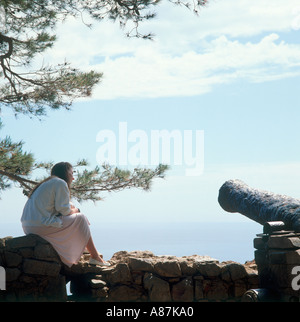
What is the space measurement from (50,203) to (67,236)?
1.54ft

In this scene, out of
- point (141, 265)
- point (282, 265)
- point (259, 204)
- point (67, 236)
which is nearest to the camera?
point (282, 265)

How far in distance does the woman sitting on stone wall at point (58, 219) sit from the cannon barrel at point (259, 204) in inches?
95.5

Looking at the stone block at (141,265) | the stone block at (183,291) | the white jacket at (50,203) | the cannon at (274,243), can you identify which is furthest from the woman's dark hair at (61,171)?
the cannon at (274,243)

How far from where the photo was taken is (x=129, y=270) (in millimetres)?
6500

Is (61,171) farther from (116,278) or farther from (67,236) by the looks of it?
(116,278)

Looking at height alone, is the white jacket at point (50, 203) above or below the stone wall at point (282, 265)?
above

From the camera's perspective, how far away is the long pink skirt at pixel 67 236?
6.26m

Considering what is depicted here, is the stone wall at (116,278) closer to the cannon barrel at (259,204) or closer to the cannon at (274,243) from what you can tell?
the cannon at (274,243)

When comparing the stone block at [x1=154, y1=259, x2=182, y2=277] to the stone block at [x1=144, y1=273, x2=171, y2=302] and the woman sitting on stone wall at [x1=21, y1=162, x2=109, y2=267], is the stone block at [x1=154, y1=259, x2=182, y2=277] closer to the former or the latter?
the stone block at [x1=144, y1=273, x2=171, y2=302]

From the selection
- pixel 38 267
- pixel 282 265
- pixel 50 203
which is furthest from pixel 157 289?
pixel 50 203

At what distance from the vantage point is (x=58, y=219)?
20.4ft

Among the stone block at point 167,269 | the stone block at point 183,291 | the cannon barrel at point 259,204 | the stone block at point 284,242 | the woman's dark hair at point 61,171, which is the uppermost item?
the woman's dark hair at point 61,171
